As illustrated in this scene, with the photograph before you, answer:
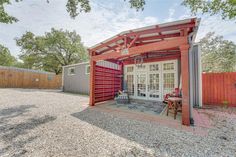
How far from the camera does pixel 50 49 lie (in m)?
19.5

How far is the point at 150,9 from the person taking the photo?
507 centimetres

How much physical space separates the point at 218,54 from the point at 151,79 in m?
11.6

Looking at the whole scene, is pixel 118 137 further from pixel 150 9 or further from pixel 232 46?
pixel 232 46

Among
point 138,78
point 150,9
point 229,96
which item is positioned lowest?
point 229,96

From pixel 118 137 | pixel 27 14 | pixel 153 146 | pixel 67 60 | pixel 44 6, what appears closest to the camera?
pixel 153 146

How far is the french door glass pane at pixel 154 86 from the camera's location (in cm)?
700

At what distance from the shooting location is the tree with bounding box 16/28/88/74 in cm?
1895

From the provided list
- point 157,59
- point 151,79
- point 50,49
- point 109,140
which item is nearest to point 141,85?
point 151,79

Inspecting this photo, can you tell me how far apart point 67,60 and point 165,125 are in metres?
21.4

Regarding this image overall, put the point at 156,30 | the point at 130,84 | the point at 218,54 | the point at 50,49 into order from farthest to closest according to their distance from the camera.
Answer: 1. the point at 50,49
2. the point at 218,54
3. the point at 130,84
4. the point at 156,30

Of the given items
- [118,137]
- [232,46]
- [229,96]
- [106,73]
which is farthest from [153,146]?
[232,46]

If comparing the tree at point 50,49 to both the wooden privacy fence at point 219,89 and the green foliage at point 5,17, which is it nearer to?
the green foliage at point 5,17

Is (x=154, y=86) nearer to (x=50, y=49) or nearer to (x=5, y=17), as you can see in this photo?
(x=5, y=17)

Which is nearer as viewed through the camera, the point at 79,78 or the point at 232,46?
the point at 79,78
